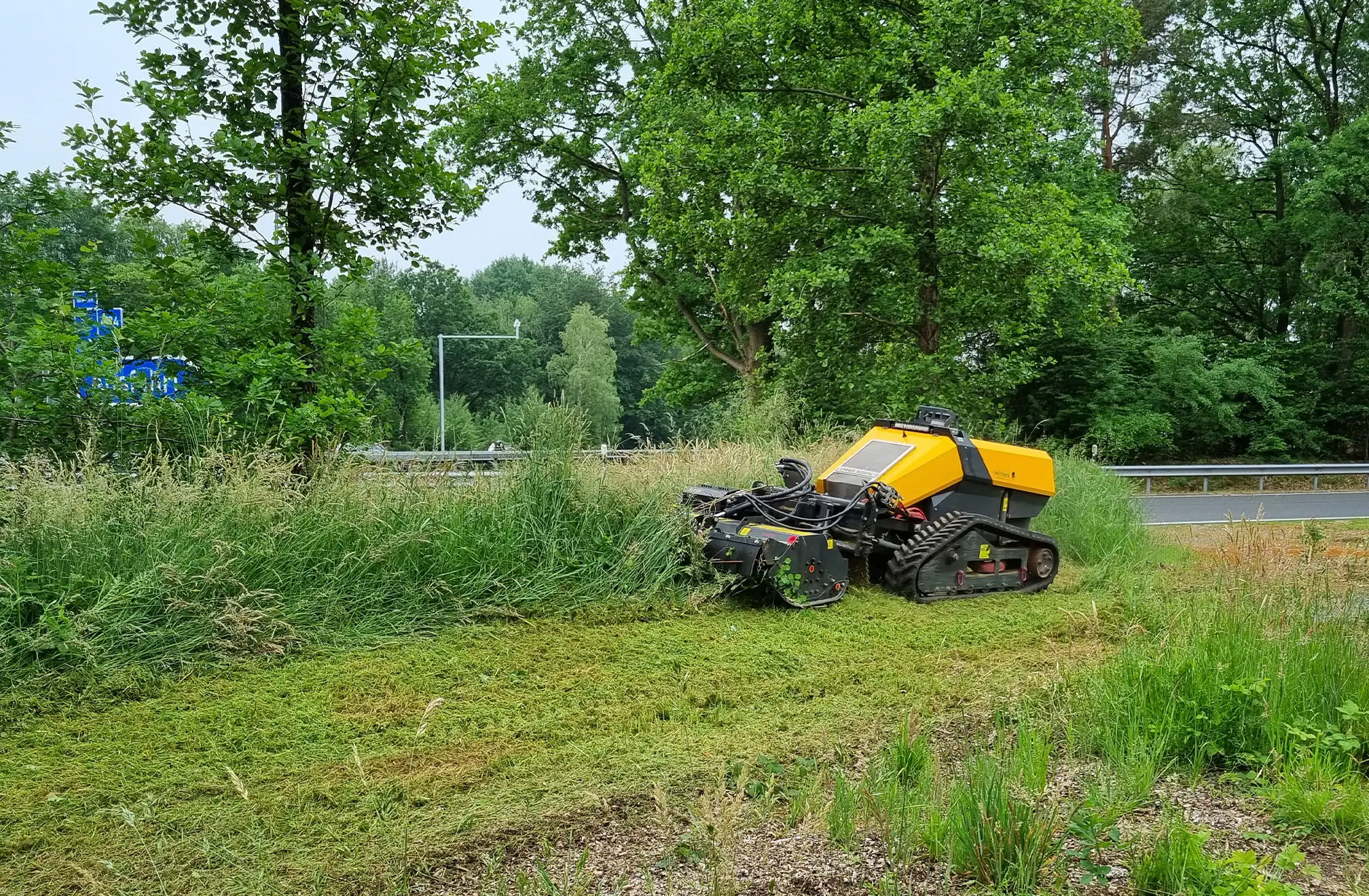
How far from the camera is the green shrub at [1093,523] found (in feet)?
28.2

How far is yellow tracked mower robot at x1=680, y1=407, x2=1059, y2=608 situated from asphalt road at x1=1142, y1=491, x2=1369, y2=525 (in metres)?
6.20

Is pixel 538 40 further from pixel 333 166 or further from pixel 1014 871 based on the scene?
pixel 1014 871

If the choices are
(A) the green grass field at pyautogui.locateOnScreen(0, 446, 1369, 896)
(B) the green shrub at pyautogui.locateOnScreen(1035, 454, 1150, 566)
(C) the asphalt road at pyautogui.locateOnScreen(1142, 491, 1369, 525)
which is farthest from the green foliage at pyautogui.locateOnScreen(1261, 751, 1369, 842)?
(C) the asphalt road at pyautogui.locateOnScreen(1142, 491, 1369, 525)

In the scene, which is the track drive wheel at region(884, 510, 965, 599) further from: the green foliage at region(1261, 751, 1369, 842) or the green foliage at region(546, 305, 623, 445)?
the green foliage at region(546, 305, 623, 445)

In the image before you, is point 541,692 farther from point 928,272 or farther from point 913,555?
point 928,272

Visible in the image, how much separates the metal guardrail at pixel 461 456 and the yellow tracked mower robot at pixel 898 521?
2.37ft

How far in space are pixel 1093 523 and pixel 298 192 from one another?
722 centimetres

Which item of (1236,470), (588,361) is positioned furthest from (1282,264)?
(588,361)

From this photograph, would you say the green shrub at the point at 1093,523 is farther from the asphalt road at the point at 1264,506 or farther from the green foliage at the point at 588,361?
the green foliage at the point at 588,361

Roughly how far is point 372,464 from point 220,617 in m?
1.84

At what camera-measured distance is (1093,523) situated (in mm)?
8766

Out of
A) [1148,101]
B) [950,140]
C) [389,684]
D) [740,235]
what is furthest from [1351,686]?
[1148,101]

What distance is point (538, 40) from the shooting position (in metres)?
22.6

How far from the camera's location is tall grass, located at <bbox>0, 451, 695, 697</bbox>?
15.3 feet
